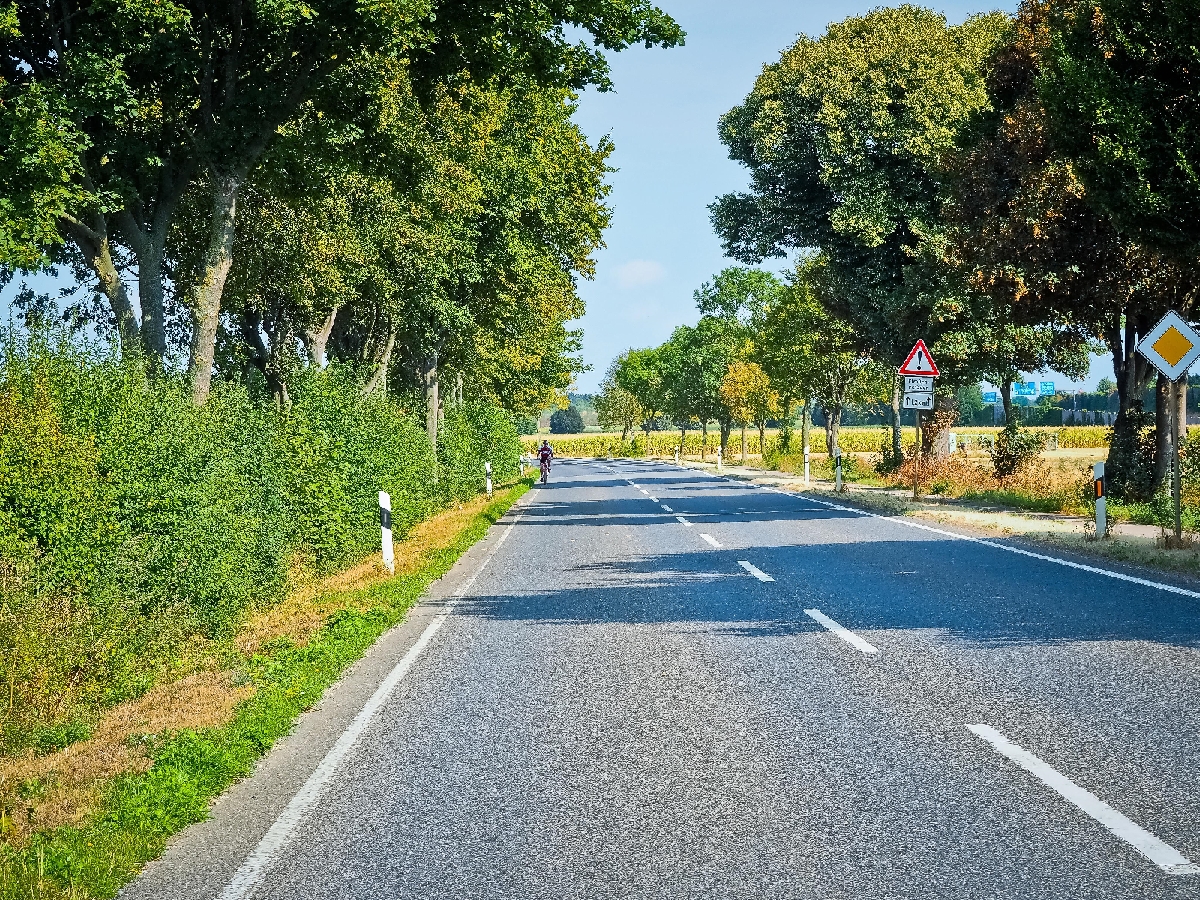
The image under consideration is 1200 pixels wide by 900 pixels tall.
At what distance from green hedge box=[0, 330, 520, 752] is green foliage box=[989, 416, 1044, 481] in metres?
22.0

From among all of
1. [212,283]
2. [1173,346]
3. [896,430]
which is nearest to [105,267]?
[212,283]

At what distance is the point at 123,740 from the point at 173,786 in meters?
1.53

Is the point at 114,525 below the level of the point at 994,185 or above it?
below

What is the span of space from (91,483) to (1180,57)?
12.6 metres

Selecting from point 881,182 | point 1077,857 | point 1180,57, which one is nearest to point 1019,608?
point 1077,857

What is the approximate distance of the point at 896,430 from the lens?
131 ft

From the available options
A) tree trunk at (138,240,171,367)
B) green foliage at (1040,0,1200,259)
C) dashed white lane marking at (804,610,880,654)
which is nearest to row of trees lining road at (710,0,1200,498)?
green foliage at (1040,0,1200,259)

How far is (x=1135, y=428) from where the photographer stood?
902 inches

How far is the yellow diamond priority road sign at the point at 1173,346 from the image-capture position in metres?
14.6

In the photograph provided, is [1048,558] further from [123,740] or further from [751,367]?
[751,367]

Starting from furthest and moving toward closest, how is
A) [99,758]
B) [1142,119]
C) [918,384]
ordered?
[918,384] < [1142,119] < [99,758]

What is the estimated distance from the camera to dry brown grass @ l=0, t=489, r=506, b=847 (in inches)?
220

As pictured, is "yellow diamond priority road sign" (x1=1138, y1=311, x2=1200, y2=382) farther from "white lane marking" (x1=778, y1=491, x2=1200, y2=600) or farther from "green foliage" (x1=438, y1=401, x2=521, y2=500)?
"green foliage" (x1=438, y1=401, x2=521, y2=500)

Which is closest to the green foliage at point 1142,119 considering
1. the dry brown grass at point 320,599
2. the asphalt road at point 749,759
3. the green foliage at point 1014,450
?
the asphalt road at point 749,759
